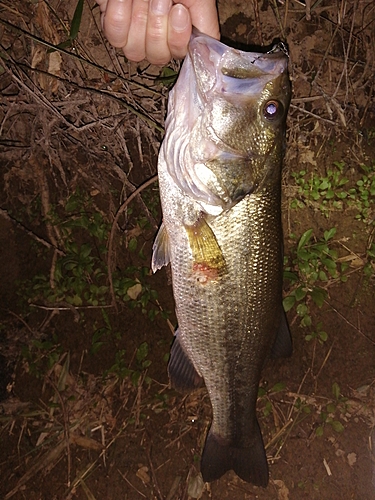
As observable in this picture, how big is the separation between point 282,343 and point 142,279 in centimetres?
145

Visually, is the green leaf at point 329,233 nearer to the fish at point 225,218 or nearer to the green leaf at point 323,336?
the green leaf at point 323,336

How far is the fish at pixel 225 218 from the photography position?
1.85 meters

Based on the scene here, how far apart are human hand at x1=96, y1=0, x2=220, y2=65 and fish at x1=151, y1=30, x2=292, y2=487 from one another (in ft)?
0.37

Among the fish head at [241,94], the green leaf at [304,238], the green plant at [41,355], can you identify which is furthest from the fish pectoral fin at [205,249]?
the green plant at [41,355]

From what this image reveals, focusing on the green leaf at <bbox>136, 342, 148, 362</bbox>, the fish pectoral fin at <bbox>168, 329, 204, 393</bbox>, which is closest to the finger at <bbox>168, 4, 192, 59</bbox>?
the fish pectoral fin at <bbox>168, 329, 204, 393</bbox>

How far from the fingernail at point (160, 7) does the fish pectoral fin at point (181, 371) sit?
1.74 metres

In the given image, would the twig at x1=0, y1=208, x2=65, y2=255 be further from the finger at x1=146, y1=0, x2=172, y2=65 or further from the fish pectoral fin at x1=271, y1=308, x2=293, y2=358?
the finger at x1=146, y1=0, x2=172, y2=65

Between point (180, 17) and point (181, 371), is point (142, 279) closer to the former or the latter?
point (181, 371)

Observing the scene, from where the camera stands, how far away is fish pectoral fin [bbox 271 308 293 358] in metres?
2.55

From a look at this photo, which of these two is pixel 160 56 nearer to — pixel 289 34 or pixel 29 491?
pixel 289 34

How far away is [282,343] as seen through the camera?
8.43 ft

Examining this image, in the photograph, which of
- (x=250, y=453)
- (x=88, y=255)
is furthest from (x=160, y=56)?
(x=250, y=453)

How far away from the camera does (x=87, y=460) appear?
3580 millimetres

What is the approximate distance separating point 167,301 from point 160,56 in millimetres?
2092
